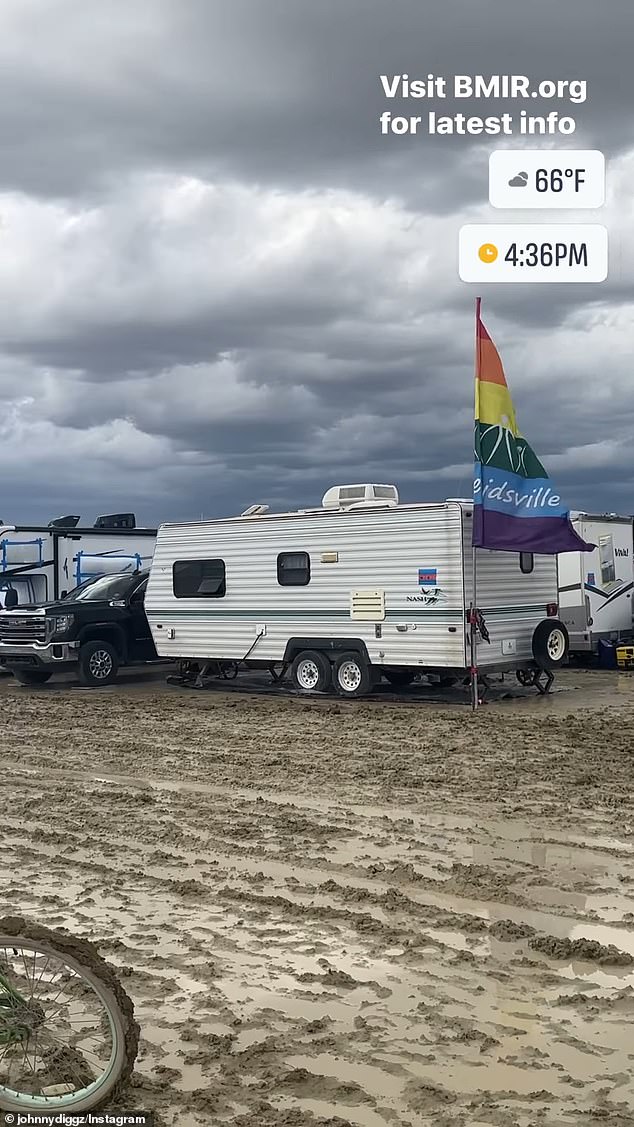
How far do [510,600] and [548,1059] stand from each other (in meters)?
11.6

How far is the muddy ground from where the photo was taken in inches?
166

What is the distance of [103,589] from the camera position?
19500mm

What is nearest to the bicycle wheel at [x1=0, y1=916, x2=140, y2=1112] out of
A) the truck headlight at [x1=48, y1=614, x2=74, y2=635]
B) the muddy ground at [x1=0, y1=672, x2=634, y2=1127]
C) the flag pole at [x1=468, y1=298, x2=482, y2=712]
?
the muddy ground at [x1=0, y1=672, x2=634, y2=1127]

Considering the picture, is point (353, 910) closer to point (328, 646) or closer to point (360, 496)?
point (328, 646)

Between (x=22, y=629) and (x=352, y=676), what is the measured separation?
232 inches

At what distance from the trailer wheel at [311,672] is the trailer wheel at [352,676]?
15cm

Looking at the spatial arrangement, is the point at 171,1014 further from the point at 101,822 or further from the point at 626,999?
the point at 101,822

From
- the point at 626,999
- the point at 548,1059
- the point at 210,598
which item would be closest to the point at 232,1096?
the point at 548,1059

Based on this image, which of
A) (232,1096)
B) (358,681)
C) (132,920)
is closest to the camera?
(232,1096)

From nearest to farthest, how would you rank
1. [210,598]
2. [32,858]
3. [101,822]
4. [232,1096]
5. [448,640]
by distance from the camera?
[232,1096] < [32,858] < [101,822] < [448,640] < [210,598]

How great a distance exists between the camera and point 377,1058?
4.41 metres

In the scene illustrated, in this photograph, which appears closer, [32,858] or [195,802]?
[32,858]

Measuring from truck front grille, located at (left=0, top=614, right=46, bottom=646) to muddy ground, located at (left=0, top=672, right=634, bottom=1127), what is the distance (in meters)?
5.76

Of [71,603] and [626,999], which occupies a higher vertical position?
[71,603]
